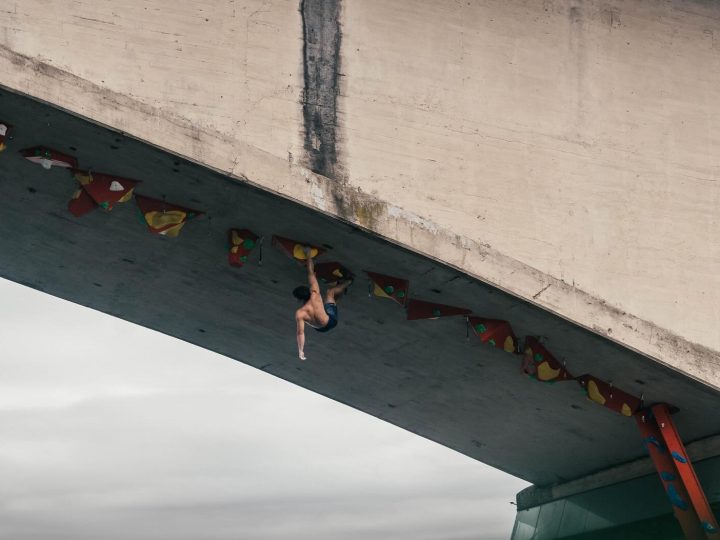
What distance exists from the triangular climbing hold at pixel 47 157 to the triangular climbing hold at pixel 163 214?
89cm

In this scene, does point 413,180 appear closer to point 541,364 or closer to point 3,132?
point 541,364

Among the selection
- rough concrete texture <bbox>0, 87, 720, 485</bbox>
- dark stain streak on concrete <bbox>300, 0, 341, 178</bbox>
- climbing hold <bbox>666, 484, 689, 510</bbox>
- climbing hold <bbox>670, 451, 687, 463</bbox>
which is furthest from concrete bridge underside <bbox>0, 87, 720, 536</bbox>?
dark stain streak on concrete <bbox>300, 0, 341, 178</bbox>

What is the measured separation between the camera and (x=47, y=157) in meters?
10.9

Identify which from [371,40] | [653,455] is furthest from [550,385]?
[371,40]

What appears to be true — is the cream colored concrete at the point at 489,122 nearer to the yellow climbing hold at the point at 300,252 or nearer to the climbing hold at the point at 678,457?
the yellow climbing hold at the point at 300,252

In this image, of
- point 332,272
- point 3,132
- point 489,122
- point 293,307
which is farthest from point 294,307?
point 3,132

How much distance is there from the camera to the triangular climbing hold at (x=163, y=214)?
11.5 m

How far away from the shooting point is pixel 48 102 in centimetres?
995

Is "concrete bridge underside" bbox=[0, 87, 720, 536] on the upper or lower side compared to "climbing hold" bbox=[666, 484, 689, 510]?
upper

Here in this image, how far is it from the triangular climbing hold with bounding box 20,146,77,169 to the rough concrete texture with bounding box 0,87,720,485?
106 mm

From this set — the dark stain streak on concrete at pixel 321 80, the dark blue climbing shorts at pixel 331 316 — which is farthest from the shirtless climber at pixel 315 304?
the dark stain streak on concrete at pixel 321 80

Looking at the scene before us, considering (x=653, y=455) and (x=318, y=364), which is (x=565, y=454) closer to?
(x=653, y=455)

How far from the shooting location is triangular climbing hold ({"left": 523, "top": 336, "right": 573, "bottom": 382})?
43.1ft

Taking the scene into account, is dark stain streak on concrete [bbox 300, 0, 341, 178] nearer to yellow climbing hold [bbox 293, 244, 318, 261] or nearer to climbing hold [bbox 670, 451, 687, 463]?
yellow climbing hold [bbox 293, 244, 318, 261]
